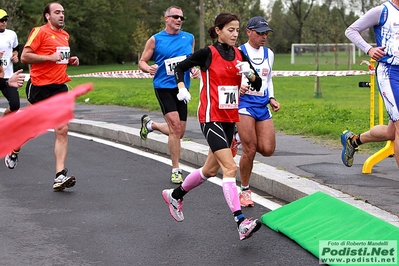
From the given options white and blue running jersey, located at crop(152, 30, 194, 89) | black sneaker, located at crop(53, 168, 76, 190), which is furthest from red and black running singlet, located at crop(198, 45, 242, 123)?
white and blue running jersey, located at crop(152, 30, 194, 89)

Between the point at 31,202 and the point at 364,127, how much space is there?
23.2 ft

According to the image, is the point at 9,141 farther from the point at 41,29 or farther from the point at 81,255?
the point at 41,29

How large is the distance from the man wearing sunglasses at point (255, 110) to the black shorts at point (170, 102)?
6.30 feet

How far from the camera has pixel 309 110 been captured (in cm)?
1647

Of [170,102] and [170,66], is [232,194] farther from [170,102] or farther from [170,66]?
[170,66]

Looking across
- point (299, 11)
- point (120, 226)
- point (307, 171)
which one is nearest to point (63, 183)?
point (120, 226)

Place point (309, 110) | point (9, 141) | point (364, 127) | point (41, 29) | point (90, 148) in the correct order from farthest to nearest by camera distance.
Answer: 1. point (309, 110)
2. point (364, 127)
3. point (90, 148)
4. point (41, 29)
5. point (9, 141)

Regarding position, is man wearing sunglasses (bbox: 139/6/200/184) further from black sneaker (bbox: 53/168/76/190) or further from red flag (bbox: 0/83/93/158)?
red flag (bbox: 0/83/93/158)

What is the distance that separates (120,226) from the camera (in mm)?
6281

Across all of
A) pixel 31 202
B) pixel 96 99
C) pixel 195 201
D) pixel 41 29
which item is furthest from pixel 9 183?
pixel 96 99

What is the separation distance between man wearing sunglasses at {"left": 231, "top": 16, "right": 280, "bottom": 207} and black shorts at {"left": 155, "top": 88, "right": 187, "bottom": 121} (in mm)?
1919

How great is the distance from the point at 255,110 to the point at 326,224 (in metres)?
1.50

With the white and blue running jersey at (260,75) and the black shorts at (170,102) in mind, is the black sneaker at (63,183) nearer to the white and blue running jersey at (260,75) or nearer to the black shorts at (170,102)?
the black shorts at (170,102)

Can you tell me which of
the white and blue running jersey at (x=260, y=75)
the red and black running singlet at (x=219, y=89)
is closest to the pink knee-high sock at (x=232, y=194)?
the red and black running singlet at (x=219, y=89)
